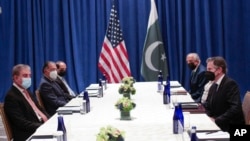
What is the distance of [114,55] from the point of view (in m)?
8.47

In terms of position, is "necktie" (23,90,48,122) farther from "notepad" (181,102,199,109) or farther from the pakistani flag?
the pakistani flag

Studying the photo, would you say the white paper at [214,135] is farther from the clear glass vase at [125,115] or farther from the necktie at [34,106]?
the necktie at [34,106]

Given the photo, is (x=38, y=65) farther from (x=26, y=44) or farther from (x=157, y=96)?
(x=157, y=96)

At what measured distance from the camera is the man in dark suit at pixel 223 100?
436cm

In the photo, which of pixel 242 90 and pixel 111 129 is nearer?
pixel 111 129

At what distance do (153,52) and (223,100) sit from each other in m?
4.18

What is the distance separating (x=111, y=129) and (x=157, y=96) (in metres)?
2.73

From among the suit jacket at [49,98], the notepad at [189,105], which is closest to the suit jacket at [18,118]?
the suit jacket at [49,98]

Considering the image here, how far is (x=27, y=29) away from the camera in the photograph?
920cm

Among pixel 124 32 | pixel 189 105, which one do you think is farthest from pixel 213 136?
pixel 124 32

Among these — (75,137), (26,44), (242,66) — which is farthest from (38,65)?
(75,137)

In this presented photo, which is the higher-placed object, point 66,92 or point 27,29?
point 27,29

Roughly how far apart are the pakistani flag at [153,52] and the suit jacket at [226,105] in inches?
151

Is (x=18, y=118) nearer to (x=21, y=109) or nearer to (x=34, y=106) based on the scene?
(x=21, y=109)
